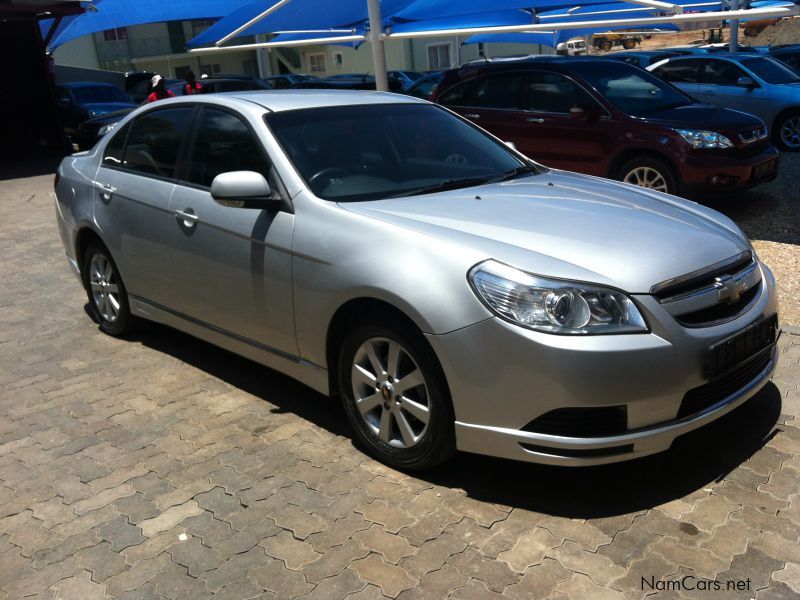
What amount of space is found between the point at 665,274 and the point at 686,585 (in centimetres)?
117

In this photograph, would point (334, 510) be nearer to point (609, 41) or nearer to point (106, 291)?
point (106, 291)

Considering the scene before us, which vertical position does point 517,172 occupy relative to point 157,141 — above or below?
below

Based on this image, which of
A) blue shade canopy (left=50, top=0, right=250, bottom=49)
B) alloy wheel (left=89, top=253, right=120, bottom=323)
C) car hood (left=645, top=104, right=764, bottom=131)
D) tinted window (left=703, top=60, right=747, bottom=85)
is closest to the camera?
alloy wheel (left=89, top=253, right=120, bottom=323)

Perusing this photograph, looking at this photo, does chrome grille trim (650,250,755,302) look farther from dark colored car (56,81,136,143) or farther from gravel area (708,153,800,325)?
dark colored car (56,81,136,143)

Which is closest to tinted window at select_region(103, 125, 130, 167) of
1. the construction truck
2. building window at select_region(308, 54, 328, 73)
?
building window at select_region(308, 54, 328, 73)

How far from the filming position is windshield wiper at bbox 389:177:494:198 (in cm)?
403

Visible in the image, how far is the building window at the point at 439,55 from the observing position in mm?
42312

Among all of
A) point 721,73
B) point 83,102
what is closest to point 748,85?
point 721,73

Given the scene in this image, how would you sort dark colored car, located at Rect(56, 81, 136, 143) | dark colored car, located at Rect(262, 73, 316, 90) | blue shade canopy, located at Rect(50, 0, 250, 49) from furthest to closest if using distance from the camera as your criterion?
1. dark colored car, located at Rect(262, 73, 316, 90)
2. dark colored car, located at Rect(56, 81, 136, 143)
3. blue shade canopy, located at Rect(50, 0, 250, 49)

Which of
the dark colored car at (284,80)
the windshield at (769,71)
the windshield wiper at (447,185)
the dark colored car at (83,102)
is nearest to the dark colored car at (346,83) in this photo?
the dark colored car at (284,80)

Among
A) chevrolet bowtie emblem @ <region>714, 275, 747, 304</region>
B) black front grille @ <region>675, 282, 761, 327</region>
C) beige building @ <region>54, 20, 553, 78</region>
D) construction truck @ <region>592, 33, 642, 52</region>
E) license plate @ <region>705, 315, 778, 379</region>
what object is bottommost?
construction truck @ <region>592, 33, 642, 52</region>

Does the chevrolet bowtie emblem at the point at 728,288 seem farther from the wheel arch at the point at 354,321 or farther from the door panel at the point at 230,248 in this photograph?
the door panel at the point at 230,248

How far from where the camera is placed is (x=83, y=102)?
1866 cm

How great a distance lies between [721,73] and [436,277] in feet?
38.0
